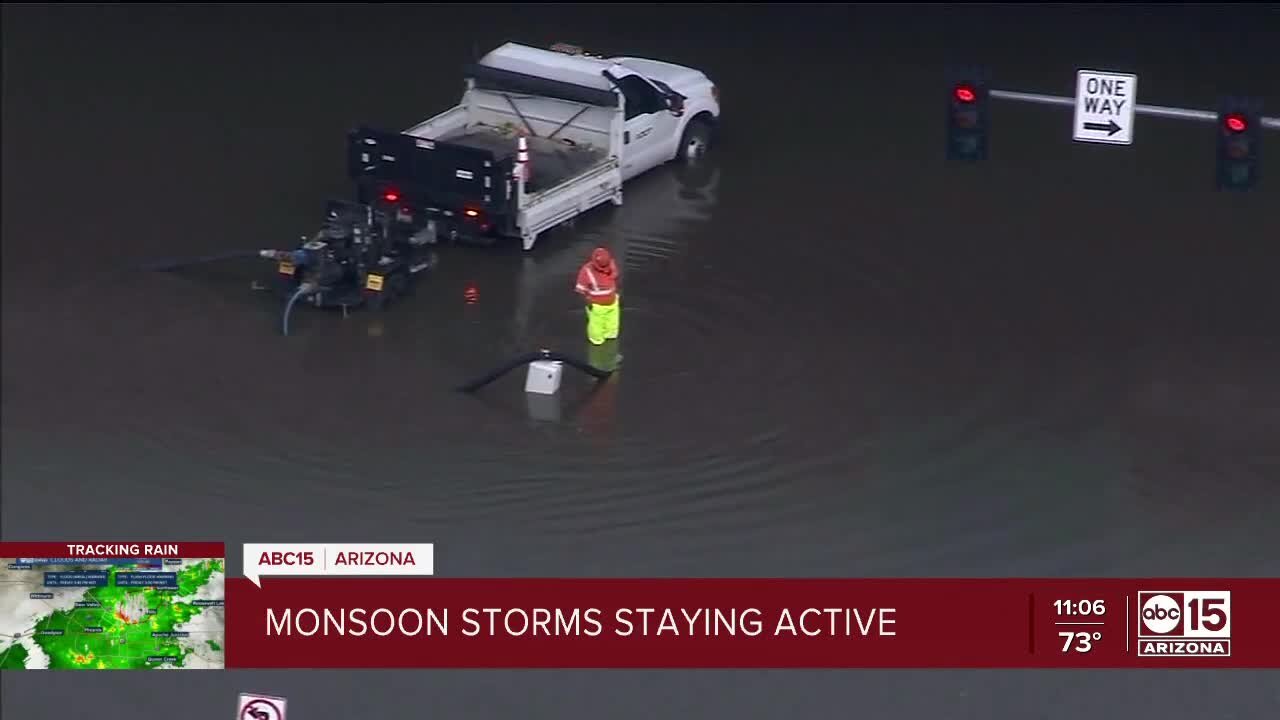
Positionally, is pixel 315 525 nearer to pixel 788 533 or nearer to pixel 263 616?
pixel 263 616

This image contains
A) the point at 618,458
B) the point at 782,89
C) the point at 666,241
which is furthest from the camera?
the point at 782,89

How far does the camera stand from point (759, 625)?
57.3 feet

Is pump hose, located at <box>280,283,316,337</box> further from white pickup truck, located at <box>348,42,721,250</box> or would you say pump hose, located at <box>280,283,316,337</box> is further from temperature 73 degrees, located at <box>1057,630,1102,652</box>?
temperature 73 degrees, located at <box>1057,630,1102,652</box>

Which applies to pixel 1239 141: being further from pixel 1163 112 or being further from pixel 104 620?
pixel 104 620

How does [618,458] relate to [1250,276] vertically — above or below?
below

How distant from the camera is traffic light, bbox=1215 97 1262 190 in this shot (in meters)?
19.1

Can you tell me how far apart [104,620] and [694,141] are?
13.4 meters

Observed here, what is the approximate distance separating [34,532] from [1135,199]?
1392cm

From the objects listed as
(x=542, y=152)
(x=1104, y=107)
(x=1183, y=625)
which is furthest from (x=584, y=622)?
(x=542, y=152)

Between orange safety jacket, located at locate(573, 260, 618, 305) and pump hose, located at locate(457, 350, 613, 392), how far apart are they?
2.70ft

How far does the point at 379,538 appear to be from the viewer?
62.3ft

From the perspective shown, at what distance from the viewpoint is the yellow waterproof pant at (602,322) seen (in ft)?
74.8
